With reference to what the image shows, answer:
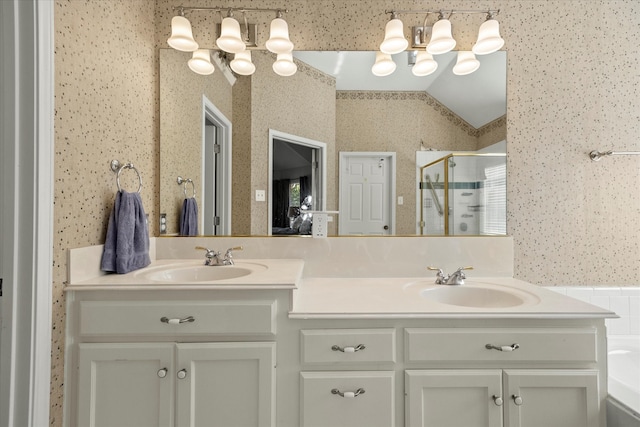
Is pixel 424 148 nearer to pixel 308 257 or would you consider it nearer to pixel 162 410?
pixel 308 257

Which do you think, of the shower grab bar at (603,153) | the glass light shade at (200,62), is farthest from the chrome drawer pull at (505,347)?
the glass light shade at (200,62)

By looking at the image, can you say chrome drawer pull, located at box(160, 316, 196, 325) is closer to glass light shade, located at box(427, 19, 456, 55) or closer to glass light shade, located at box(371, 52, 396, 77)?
glass light shade, located at box(371, 52, 396, 77)

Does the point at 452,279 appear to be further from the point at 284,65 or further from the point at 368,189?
the point at 284,65

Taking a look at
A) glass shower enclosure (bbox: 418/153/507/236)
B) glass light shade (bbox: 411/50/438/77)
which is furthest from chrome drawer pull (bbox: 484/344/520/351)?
glass light shade (bbox: 411/50/438/77)

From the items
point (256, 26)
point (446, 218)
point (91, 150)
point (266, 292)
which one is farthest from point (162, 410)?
point (256, 26)

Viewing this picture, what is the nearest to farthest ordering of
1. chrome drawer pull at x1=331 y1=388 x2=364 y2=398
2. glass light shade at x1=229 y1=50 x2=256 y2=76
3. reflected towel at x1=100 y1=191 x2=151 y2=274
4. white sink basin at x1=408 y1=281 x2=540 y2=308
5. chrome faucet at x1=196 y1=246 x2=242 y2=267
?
chrome drawer pull at x1=331 y1=388 x2=364 y2=398 → reflected towel at x1=100 y1=191 x2=151 y2=274 → white sink basin at x1=408 y1=281 x2=540 y2=308 → chrome faucet at x1=196 y1=246 x2=242 y2=267 → glass light shade at x1=229 y1=50 x2=256 y2=76

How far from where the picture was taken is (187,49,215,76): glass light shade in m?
1.72

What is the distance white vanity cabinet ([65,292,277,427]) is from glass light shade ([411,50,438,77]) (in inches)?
58.3

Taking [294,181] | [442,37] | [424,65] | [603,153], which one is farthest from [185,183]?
[603,153]

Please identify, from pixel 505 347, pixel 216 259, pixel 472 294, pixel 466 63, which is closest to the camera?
pixel 505 347

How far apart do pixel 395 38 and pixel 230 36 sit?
0.86 metres

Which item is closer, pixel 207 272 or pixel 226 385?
pixel 226 385

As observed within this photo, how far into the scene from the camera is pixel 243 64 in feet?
5.55

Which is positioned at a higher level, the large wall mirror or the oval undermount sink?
the large wall mirror
